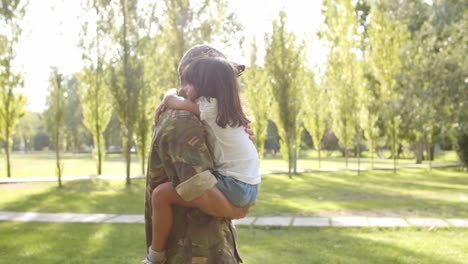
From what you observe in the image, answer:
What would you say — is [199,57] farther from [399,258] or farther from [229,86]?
[399,258]

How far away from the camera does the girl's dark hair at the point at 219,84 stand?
2.06 metres

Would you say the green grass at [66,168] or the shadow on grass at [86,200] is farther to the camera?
the green grass at [66,168]

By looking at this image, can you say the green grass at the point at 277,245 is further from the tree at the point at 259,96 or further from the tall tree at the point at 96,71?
the tree at the point at 259,96

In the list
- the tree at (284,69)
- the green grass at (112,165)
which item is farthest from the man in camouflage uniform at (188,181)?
the green grass at (112,165)

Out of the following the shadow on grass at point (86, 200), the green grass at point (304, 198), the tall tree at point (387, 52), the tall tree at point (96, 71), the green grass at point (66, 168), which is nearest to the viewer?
the green grass at point (304, 198)

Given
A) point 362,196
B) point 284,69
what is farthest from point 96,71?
point 362,196

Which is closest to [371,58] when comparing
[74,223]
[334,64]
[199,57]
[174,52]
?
[334,64]

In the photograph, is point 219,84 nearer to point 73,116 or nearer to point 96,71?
point 96,71

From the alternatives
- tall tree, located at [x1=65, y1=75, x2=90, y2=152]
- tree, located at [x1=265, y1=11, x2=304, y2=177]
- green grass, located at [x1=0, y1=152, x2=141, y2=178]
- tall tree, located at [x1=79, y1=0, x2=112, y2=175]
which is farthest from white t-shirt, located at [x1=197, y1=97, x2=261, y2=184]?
tall tree, located at [x1=65, y1=75, x2=90, y2=152]

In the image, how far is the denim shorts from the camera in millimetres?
2041

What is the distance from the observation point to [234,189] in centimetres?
206

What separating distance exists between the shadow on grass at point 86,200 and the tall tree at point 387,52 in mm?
11889

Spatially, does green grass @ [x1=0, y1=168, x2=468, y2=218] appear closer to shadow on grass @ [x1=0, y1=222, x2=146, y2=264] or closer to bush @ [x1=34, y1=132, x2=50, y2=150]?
shadow on grass @ [x1=0, y1=222, x2=146, y2=264]

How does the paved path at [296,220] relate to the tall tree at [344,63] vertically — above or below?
below
